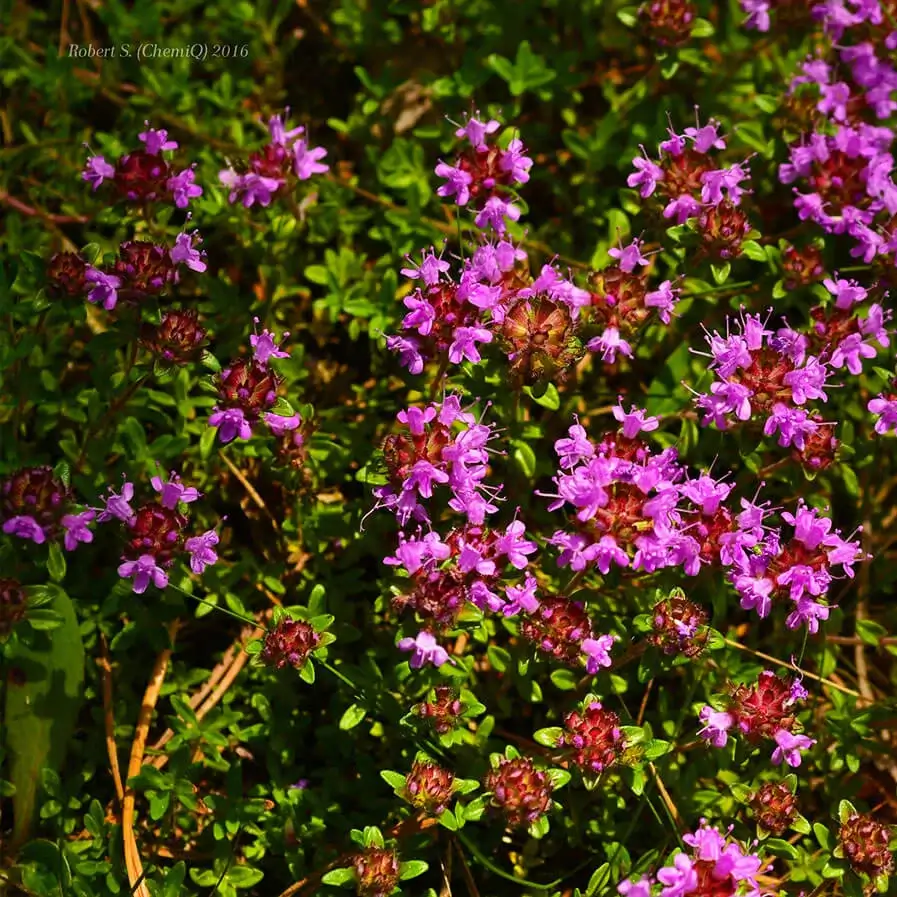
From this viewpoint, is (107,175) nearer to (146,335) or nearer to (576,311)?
(146,335)

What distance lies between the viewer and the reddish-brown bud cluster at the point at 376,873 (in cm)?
283

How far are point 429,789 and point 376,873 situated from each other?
0.28 metres

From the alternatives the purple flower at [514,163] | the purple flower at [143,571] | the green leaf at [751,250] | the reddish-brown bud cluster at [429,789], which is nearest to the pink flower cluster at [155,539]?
the purple flower at [143,571]

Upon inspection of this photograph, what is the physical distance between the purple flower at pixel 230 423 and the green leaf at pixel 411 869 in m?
1.39

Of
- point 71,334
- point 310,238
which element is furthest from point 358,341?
point 71,334

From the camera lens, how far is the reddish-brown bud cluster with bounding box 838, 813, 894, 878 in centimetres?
294

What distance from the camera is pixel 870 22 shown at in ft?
13.7

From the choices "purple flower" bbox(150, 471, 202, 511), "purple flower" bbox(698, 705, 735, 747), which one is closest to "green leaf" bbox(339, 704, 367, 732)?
"purple flower" bbox(150, 471, 202, 511)

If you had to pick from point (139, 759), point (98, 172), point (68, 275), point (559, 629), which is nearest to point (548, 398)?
point (559, 629)

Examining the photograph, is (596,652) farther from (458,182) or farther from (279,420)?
(458,182)

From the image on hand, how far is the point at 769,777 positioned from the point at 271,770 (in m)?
1.72

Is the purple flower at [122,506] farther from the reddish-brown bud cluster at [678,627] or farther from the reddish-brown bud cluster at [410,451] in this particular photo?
the reddish-brown bud cluster at [678,627]

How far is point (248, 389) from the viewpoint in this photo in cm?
306

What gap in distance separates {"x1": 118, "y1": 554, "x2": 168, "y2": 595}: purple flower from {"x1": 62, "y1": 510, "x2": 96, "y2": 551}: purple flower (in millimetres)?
161
